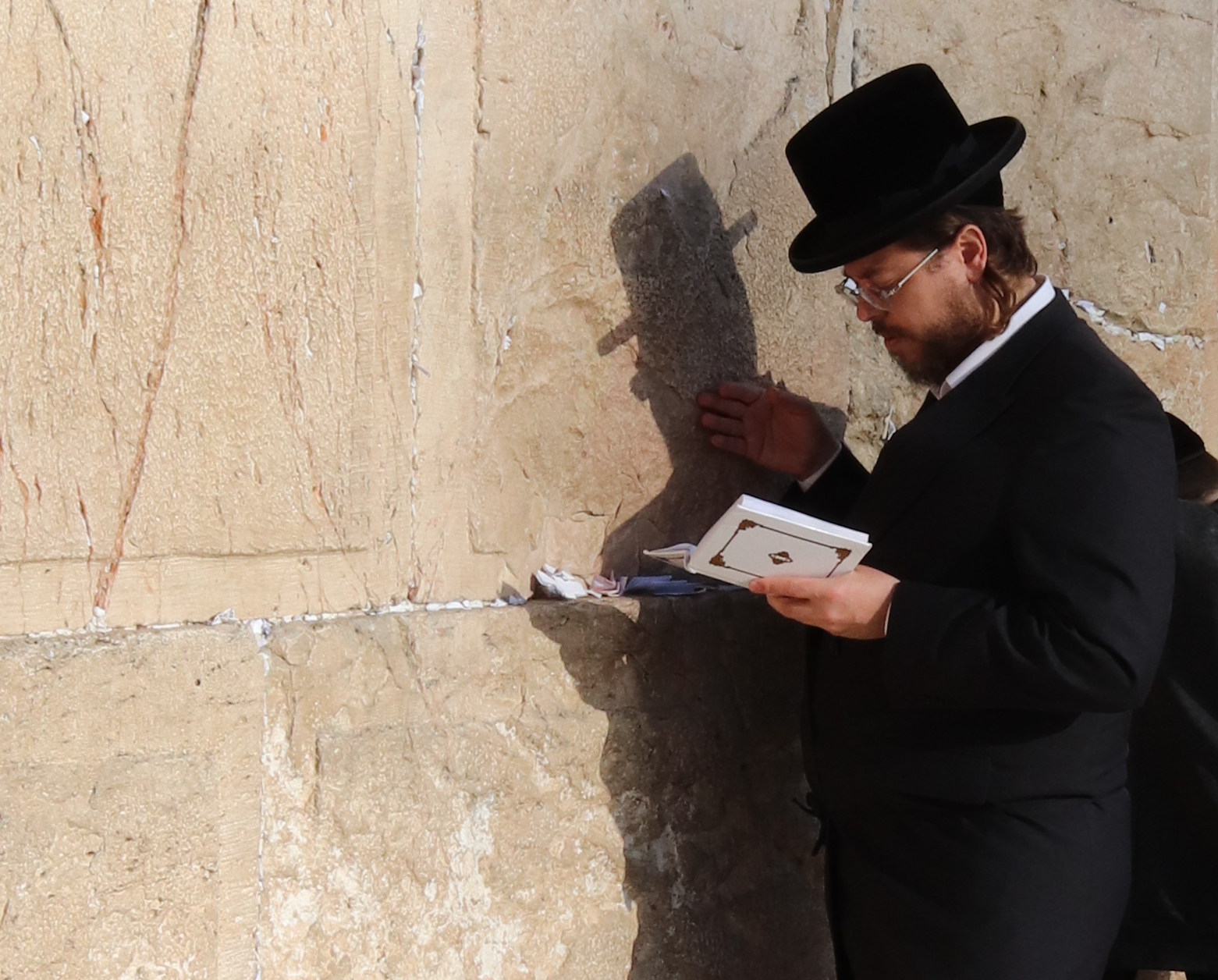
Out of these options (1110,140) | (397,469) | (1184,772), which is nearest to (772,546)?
(397,469)

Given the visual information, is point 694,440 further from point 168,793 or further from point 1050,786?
point 168,793

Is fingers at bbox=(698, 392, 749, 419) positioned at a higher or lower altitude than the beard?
lower

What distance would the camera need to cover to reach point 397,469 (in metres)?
2.12

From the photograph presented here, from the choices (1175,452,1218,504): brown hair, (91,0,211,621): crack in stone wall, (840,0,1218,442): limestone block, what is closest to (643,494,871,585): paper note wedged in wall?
(1175,452,1218,504): brown hair

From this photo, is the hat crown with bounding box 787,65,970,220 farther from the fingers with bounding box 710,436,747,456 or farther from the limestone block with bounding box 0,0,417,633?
the limestone block with bounding box 0,0,417,633

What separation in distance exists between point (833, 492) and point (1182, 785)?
84cm

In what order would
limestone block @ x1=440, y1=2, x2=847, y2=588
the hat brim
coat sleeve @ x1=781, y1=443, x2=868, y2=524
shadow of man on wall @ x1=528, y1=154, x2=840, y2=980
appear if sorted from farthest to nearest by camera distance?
coat sleeve @ x1=781, y1=443, x2=868, y2=524
shadow of man on wall @ x1=528, y1=154, x2=840, y2=980
limestone block @ x1=440, y1=2, x2=847, y2=588
the hat brim

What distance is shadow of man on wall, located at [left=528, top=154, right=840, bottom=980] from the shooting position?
2.32 metres

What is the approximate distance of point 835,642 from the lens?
2.15 meters

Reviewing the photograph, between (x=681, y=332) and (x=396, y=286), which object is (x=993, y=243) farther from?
(x=396, y=286)

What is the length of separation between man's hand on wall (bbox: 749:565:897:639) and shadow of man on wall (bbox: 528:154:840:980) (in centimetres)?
45

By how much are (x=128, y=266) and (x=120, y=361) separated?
141 mm

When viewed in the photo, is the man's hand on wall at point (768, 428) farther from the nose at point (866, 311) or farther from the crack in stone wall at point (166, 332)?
the crack in stone wall at point (166, 332)

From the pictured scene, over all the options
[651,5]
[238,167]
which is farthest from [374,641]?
[651,5]
